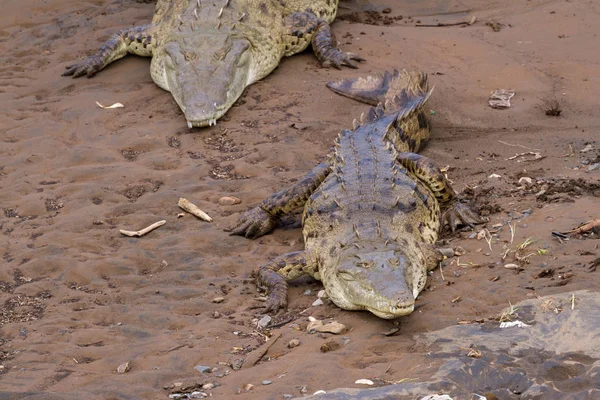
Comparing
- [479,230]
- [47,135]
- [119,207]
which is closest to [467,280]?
[479,230]

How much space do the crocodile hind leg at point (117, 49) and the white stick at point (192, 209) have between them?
3.31 metres

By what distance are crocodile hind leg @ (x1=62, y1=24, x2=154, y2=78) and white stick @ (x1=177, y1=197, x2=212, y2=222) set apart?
10.9ft

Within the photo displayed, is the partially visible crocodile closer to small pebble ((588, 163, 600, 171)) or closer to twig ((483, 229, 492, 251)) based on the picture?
twig ((483, 229, 492, 251))

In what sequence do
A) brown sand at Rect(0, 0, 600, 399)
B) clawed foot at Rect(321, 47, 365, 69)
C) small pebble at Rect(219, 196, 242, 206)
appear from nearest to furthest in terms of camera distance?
brown sand at Rect(0, 0, 600, 399) < small pebble at Rect(219, 196, 242, 206) < clawed foot at Rect(321, 47, 365, 69)

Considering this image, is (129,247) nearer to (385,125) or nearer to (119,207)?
(119,207)

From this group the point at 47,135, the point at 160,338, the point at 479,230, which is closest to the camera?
the point at 160,338

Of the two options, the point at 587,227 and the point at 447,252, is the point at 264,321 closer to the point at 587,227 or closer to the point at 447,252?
the point at 447,252

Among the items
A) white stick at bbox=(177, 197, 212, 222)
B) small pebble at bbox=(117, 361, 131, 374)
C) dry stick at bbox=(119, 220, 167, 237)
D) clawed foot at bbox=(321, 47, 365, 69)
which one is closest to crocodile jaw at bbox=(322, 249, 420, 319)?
small pebble at bbox=(117, 361, 131, 374)

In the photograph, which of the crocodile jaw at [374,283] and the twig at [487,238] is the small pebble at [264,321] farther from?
the twig at [487,238]

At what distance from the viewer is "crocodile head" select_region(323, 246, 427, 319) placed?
496 cm

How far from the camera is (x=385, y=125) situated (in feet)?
23.8

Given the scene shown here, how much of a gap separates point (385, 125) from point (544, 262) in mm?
2236

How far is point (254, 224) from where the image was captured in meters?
6.65

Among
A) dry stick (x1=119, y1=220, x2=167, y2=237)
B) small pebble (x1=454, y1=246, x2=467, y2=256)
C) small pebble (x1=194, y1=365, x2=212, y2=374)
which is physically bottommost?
dry stick (x1=119, y1=220, x2=167, y2=237)
